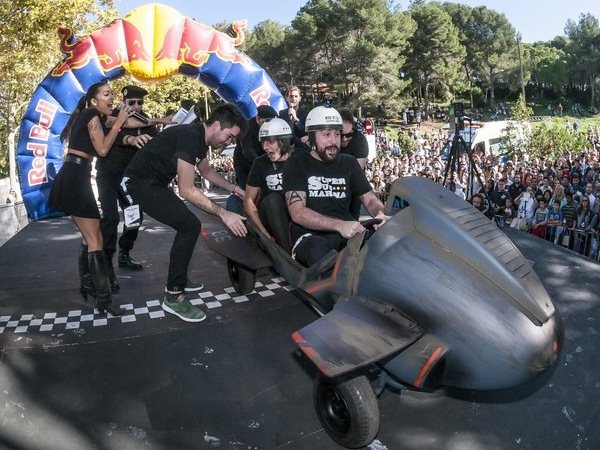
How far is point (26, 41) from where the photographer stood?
9805 mm

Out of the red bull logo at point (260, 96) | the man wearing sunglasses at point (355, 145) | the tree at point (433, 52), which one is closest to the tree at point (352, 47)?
the tree at point (433, 52)

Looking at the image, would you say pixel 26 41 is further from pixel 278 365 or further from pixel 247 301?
pixel 278 365

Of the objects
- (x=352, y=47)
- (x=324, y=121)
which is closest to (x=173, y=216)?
(x=324, y=121)

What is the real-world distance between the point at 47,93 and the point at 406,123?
135ft

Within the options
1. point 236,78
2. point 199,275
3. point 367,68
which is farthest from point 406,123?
point 199,275

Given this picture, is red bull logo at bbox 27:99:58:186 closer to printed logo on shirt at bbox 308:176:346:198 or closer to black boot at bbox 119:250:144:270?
black boot at bbox 119:250:144:270

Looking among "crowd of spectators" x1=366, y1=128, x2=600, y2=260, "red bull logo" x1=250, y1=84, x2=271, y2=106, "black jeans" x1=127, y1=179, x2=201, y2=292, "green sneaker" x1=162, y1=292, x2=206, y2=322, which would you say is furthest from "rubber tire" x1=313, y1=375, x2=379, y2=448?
"red bull logo" x1=250, y1=84, x2=271, y2=106

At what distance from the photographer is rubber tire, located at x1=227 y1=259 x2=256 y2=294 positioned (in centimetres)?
421

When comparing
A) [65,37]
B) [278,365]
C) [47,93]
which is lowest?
[278,365]

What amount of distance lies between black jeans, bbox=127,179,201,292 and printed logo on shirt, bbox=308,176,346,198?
951 millimetres

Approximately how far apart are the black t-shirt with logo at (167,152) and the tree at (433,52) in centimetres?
4819

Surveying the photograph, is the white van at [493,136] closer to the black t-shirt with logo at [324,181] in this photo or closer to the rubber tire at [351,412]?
the black t-shirt with logo at [324,181]

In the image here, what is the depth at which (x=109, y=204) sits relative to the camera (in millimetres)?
4469

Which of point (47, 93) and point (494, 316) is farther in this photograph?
point (47, 93)
